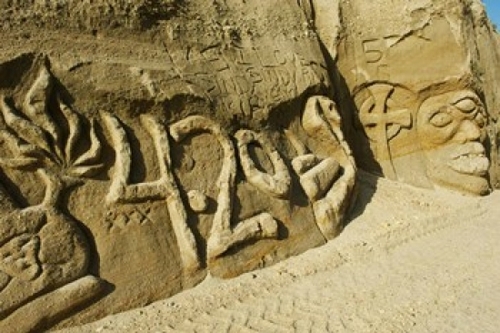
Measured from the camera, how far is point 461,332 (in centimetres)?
244

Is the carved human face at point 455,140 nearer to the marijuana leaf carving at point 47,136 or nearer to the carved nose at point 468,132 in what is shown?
the carved nose at point 468,132

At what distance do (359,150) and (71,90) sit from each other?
3.57 meters

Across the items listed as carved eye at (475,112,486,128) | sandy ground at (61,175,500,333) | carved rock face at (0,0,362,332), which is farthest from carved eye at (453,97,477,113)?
carved rock face at (0,0,362,332)

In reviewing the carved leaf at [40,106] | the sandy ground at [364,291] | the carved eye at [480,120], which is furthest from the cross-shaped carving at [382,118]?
the carved leaf at [40,106]

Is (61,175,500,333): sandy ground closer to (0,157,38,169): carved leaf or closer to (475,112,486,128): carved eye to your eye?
(0,157,38,169): carved leaf

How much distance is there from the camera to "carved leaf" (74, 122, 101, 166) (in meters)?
2.74

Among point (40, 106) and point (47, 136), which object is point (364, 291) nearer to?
point (47, 136)

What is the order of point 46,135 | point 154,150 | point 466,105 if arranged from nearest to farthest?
point 46,135
point 154,150
point 466,105

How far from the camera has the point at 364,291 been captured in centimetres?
293

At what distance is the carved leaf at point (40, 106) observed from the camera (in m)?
2.66

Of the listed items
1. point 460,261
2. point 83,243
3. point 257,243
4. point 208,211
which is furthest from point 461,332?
point 83,243

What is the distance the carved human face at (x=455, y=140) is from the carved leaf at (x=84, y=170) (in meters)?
3.92

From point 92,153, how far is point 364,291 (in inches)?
71.3

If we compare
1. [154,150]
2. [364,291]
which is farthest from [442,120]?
[154,150]
